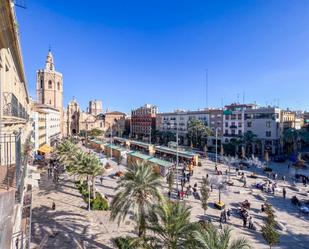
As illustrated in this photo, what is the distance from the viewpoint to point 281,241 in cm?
1895

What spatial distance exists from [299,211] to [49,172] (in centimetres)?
3379

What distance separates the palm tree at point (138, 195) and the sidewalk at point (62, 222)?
3.54 m

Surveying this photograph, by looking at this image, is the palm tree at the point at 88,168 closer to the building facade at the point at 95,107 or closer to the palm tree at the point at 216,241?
the palm tree at the point at 216,241

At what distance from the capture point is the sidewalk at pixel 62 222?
17156 mm

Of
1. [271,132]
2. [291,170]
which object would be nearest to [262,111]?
[271,132]

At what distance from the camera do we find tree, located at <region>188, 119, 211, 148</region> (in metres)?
72.1

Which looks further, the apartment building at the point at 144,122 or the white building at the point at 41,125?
the apartment building at the point at 144,122

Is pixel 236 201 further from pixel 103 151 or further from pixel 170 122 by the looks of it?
pixel 170 122

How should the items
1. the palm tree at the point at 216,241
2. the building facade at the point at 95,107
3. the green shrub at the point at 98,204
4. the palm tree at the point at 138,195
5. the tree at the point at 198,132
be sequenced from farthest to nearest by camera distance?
the building facade at the point at 95,107 < the tree at the point at 198,132 < the green shrub at the point at 98,204 < the palm tree at the point at 138,195 < the palm tree at the point at 216,241

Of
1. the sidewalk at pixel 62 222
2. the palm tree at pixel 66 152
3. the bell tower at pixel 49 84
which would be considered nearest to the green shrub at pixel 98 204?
the sidewalk at pixel 62 222

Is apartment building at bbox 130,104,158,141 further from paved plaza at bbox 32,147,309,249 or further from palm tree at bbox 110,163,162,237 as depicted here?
palm tree at bbox 110,163,162,237

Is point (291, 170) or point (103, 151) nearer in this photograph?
point (291, 170)

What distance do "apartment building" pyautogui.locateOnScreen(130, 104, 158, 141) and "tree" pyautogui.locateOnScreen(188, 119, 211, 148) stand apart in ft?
102

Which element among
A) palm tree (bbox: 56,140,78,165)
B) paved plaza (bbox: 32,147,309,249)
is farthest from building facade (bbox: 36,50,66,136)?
paved plaza (bbox: 32,147,309,249)
